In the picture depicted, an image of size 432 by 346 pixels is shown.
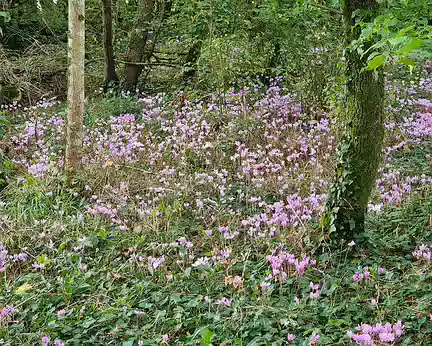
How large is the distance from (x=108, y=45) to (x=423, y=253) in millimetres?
7226

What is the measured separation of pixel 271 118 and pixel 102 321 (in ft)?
14.4

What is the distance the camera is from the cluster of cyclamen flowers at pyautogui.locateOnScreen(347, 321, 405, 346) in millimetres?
2656

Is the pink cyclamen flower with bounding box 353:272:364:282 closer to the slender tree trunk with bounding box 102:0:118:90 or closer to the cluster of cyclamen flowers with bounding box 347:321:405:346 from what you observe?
the cluster of cyclamen flowers with bounding box 347:321:405:346

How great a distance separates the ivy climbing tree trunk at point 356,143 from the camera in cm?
360

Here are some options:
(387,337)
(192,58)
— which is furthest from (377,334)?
(192,58)

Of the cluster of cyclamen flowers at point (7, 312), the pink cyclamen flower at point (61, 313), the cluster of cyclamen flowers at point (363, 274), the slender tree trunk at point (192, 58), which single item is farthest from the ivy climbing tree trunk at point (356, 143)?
the slender tree trunk at point (192, 58)

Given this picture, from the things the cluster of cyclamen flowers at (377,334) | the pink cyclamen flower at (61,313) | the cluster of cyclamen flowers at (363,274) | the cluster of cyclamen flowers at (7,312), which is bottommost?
the cluster of cyclamen flowers at (7,312)

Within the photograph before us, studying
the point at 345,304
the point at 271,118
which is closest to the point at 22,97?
the point at 271,118

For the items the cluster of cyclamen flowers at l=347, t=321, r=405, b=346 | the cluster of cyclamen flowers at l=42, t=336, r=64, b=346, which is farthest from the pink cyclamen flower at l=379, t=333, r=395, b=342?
the cluster of cyclamen flowers at l=42, t=336, r=64, b=346

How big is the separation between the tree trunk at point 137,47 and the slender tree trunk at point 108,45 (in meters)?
0.26

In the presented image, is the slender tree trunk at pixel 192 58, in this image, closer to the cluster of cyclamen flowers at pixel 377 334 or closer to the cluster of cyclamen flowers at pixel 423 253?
the cluster of cyclamen flowers at pixel 423 253

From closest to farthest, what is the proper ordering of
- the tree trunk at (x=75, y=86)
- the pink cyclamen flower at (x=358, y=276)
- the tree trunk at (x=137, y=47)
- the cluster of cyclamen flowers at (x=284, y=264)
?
the pink cyclamen flower at (x=358, y=276) → the cluster of cyclamen flowers at (x=284, y=264) → the tree trunk at (x=75, y=86) → the tree trunk at (x=137, y=47)

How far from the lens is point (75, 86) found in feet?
17.7

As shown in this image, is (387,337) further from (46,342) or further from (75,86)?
(75,86)
